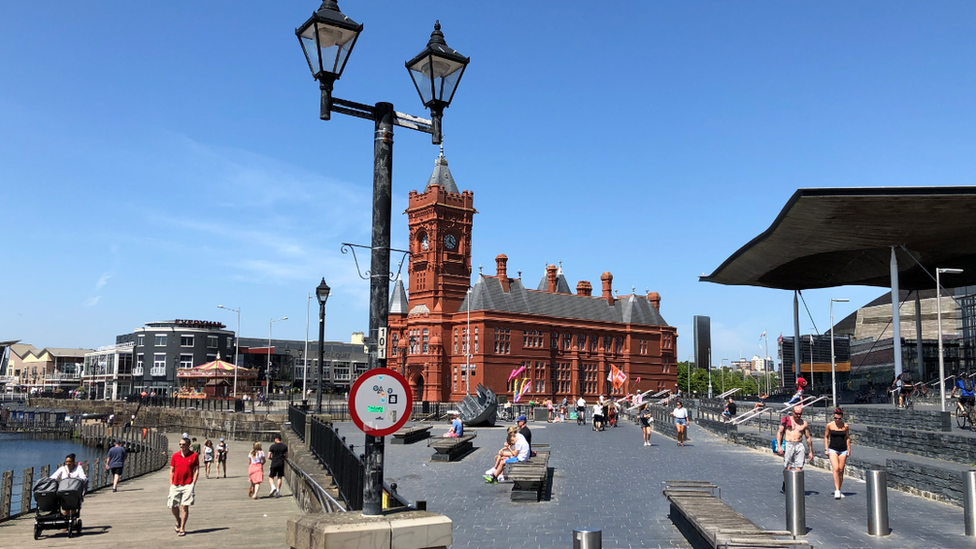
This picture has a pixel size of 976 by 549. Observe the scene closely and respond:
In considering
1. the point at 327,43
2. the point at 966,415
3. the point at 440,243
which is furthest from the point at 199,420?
the point at 327,43

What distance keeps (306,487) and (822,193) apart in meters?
26.9

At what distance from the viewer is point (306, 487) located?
1712cm

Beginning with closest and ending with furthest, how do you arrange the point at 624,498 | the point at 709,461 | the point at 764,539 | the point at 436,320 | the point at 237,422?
the point at 764,539
the point at 624,498
the point at 709,461
the point at 237,422
the point at 436,320

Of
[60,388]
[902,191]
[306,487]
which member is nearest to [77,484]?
[306,487]

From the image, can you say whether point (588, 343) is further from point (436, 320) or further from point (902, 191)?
point (902, 191)

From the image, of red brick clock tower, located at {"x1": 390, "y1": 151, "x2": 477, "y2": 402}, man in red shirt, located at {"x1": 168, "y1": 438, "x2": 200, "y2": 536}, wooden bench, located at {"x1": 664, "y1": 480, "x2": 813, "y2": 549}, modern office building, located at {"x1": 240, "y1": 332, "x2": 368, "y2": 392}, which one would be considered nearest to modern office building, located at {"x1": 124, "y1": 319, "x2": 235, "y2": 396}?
modern office building, located at {"x1": 240, "y1": 332, "x2": 368, "y2": 392}

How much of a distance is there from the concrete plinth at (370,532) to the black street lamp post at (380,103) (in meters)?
0.68

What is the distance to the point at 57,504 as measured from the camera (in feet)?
51.0

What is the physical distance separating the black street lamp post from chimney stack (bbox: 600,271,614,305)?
82.4 meters

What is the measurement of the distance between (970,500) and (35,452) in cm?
7204

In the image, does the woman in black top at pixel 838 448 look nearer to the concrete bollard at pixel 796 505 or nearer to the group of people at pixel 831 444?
the group of people at pixel 831 444

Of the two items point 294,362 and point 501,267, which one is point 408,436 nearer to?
point 501,267

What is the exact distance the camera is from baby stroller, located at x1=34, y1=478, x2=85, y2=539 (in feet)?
50.3

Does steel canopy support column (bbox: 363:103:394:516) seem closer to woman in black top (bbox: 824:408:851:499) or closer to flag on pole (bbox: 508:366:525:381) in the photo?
woman in black top (bbox: 824:408:851:499)
